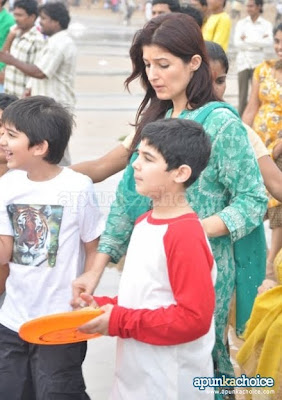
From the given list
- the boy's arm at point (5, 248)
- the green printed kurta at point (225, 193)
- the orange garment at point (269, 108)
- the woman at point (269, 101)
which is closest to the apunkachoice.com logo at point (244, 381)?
the green printed kurta at point (225, 193)

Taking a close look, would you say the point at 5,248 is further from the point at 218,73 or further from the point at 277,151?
the point at 277,151

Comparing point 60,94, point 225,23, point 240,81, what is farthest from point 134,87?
point 60,94

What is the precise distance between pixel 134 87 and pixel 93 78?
1.81 m

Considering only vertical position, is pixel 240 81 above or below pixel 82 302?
below

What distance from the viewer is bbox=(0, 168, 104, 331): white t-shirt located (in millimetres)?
3701

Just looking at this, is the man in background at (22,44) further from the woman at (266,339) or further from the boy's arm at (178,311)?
the boy's arm at (178,311)

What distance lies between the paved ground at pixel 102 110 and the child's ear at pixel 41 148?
5.18ft

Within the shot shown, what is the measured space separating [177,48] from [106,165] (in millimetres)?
791

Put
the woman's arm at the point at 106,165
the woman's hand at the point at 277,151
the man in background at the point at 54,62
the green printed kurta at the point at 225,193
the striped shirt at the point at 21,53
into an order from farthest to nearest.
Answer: the striped shirt at the point at 21,53, the man in background at the point at 54,62, the woman's hand at the point at 277,151, the woman's arm at the point at 106,165, the green printed kurta at the point at 225,193

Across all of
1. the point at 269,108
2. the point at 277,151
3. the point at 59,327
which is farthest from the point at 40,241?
the point at 269,108

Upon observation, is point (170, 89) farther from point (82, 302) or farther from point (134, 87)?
point (134, 87)

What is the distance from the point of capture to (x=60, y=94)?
9203 mm

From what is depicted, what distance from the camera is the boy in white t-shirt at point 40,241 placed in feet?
12.1

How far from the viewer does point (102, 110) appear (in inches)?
583
